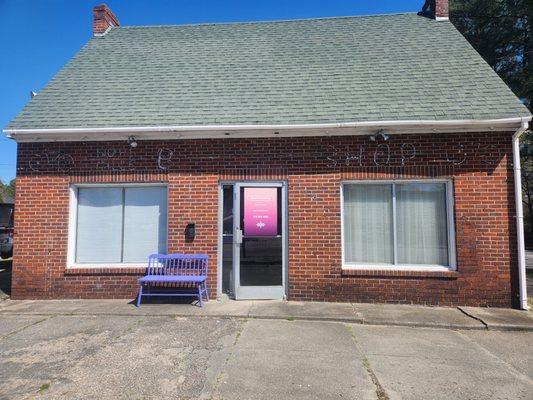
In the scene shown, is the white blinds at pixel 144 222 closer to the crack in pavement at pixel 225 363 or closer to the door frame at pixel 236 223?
the door frame at pixel 236 223

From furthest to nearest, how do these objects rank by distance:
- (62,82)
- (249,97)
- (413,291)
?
(62,82) → (249,97) → (413,291)

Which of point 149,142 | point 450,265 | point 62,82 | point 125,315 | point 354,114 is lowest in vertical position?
point 125,315

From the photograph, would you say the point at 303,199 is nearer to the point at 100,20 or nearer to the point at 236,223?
the point at 236,223

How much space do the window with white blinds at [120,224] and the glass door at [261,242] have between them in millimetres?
1615

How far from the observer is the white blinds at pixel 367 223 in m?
7.57

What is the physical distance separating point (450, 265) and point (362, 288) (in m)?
1.71

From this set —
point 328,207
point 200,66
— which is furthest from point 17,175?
point 328,207

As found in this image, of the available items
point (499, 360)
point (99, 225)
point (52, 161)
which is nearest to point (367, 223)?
point (499, 360)

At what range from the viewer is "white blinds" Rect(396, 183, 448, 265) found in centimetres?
745

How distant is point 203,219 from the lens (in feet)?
25.1

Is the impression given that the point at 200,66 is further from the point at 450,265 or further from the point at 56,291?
the point at 450,265

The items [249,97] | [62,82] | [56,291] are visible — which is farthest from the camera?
[62,82]

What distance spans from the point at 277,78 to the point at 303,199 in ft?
10.0

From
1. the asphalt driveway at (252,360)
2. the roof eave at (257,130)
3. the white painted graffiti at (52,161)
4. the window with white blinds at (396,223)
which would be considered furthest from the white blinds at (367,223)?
the white painted graffiti at (52,161)
